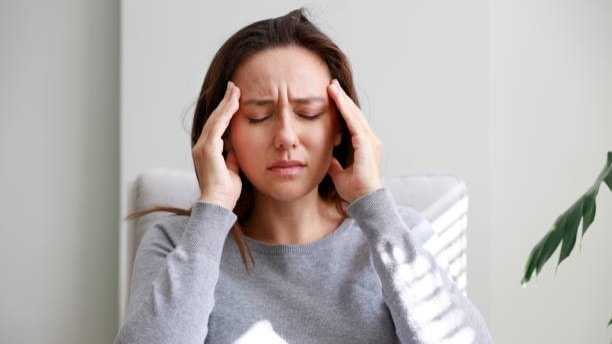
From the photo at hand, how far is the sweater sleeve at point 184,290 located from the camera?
1.32 meters

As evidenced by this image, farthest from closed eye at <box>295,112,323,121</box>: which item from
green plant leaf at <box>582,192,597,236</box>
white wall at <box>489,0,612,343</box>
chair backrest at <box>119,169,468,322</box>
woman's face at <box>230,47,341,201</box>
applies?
white wall at <box>489,0,612,343</box>

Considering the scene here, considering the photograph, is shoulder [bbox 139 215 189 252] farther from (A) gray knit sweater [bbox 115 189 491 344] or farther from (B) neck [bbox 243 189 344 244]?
(B) neck [bbox 243 189 344 244]

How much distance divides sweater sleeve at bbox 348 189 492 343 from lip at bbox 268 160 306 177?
130 millimetres

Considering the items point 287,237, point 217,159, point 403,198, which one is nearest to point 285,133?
point 217,159

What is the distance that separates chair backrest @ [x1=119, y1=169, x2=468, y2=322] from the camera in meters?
1.71

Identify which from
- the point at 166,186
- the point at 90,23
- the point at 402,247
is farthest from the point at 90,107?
the point at 402,247

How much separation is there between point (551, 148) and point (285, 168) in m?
1.55

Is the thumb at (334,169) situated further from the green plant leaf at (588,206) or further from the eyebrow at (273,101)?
the green plant leaf at (588,206)

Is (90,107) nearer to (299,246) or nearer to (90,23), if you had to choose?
(90,23)

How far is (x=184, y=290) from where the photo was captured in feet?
4.39

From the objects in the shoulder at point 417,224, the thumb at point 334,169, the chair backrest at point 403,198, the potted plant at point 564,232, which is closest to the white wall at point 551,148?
the chair backrest at point 403,198

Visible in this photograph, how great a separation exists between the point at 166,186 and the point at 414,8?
1.21 meters

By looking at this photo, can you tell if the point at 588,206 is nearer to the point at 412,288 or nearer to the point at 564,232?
the point at 564,232

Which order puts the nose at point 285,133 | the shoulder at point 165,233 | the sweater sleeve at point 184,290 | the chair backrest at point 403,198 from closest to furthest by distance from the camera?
the sweater sleeve at point 184,290
the nose at point 285,133
the shoulder at point 165,233
the chair backrest at point 403,198
